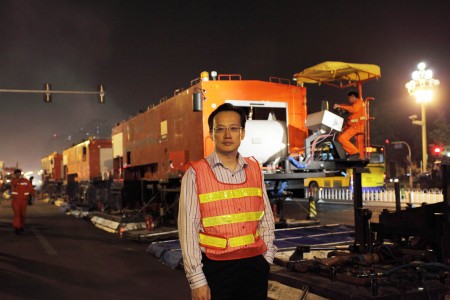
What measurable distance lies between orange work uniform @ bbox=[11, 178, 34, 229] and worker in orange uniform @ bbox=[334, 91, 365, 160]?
29.6 ft

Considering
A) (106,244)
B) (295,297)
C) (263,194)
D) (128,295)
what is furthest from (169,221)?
(263,194)

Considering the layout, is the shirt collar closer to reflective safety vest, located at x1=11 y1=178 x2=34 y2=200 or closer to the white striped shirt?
the white striped shirt

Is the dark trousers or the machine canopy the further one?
the machine canopy

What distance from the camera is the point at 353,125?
35.6 feet

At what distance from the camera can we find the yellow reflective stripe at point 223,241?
9.26 feet

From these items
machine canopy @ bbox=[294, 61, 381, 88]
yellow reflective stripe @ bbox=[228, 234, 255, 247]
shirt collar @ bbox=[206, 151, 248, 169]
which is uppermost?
machine canopy @ bbox=[294, 61, 381, 88]

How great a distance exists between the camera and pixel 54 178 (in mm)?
37625

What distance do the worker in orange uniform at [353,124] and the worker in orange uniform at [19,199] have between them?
29.6 ft

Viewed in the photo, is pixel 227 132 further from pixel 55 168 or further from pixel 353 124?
pixel 55 168

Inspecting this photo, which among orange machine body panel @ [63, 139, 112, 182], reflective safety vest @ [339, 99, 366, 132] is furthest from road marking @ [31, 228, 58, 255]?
orange machine body panel @ [63, 139, 112, 182]

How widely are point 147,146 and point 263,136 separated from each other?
5.58 metres

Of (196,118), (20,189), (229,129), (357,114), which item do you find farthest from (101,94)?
(229,129)

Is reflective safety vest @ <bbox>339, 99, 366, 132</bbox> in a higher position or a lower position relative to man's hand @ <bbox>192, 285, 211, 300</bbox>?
higher

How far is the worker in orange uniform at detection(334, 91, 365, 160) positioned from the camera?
1071cm
